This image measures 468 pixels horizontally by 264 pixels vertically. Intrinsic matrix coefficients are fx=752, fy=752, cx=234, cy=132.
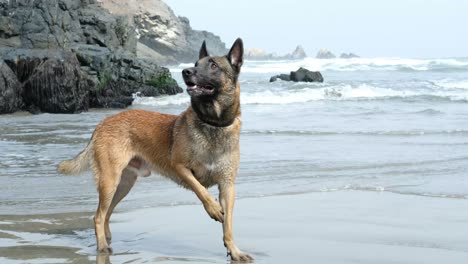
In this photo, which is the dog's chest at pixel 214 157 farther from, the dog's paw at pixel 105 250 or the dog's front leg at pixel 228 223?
the dog's paw at pixel 105 250


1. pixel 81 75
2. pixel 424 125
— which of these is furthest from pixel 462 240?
pixel 81 75

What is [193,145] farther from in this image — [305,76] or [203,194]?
[305,76]

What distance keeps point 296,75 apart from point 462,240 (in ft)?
113

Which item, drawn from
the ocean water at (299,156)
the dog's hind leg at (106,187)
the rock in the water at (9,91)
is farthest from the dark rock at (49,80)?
the dog's hind leg at (106,187)

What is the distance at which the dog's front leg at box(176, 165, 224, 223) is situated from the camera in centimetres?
566

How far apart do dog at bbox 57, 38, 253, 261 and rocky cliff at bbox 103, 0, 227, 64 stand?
7668 centimetres

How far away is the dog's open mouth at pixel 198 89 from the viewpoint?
5.73 meters

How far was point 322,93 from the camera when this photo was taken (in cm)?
2991

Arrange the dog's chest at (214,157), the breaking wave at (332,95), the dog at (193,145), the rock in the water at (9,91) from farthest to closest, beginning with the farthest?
the breaking wave at (332,95), the rock in the water at (9,91), the dog's chest at (214,157), the dog at (193,145)

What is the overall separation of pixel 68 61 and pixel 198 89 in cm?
1883

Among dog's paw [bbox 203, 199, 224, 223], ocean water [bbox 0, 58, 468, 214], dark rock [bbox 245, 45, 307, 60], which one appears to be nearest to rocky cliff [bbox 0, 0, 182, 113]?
ocean water [bbox 0, 58, 468, 214]

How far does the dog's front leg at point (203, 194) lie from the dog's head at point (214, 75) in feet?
1.98

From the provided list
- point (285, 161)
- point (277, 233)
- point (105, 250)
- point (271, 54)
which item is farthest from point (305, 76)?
point (271, 54)

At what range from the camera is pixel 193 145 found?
5.96 m
